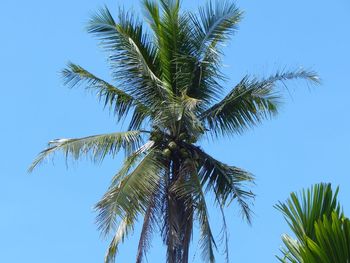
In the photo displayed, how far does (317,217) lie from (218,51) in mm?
11121

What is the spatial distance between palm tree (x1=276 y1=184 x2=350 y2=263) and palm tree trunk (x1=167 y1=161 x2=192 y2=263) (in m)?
8.77

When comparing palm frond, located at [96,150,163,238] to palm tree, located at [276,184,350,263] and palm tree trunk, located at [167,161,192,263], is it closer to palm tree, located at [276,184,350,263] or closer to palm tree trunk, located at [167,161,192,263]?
palm tree trunk, located at [167,161,192,263]

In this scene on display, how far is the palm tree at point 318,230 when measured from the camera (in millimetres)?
6898

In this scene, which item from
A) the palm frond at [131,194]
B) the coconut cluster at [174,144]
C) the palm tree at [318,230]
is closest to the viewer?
the palm tree at [318,230]

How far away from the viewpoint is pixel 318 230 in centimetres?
692

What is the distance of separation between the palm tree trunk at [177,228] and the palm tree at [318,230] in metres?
8.77

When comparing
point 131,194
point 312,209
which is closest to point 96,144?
point 131,194

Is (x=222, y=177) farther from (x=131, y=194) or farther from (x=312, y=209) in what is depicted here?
(x=312, y=209)

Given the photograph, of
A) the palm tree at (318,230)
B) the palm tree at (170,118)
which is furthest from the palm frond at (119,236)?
the palm tree at (318,230)

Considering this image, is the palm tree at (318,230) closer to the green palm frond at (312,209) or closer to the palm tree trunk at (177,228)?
the green palm frond at (312,209)

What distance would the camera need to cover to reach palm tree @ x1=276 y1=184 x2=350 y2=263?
6898 millimetres

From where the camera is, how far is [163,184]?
17.0 metres

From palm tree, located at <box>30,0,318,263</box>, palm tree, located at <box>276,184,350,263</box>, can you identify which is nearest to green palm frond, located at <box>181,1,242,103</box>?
palm tree, located at <box>30,0,318,263</box>

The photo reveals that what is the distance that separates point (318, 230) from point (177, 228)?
979 centimetres
